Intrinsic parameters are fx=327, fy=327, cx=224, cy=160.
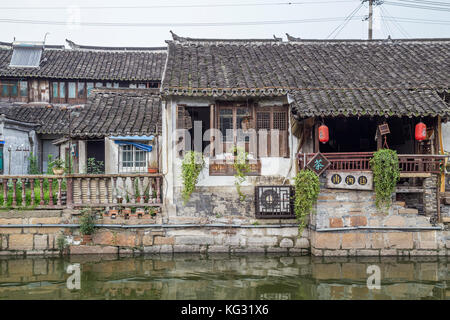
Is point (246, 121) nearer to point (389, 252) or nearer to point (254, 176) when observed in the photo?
point (254, 176)

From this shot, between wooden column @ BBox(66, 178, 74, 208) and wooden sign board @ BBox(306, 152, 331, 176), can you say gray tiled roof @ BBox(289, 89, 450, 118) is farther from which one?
wooden column @ BBox(66, 178, 74, 208)

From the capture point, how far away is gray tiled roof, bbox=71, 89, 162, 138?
→ 10992mm

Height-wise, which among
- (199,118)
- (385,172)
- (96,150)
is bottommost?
(385,172)

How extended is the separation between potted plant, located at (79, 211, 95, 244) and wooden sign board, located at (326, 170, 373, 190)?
6.71 m

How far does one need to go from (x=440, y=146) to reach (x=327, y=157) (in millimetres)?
3390

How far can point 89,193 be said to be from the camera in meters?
9.58

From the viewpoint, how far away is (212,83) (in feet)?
32.3

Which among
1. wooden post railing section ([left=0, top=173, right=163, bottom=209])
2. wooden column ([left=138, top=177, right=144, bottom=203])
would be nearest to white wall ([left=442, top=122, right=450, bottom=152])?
wooden post railing section ([left=0, top=173, right=163, bottom=209])

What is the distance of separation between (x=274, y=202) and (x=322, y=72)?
193 inches

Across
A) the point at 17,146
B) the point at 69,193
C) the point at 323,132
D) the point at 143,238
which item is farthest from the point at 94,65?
the point at 323,132

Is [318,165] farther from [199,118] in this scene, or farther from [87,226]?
[87,226]

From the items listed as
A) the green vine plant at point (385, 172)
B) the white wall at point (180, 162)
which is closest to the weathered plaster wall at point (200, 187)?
the white wall at point (180, 162)

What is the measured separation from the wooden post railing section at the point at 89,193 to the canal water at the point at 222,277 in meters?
1.52
